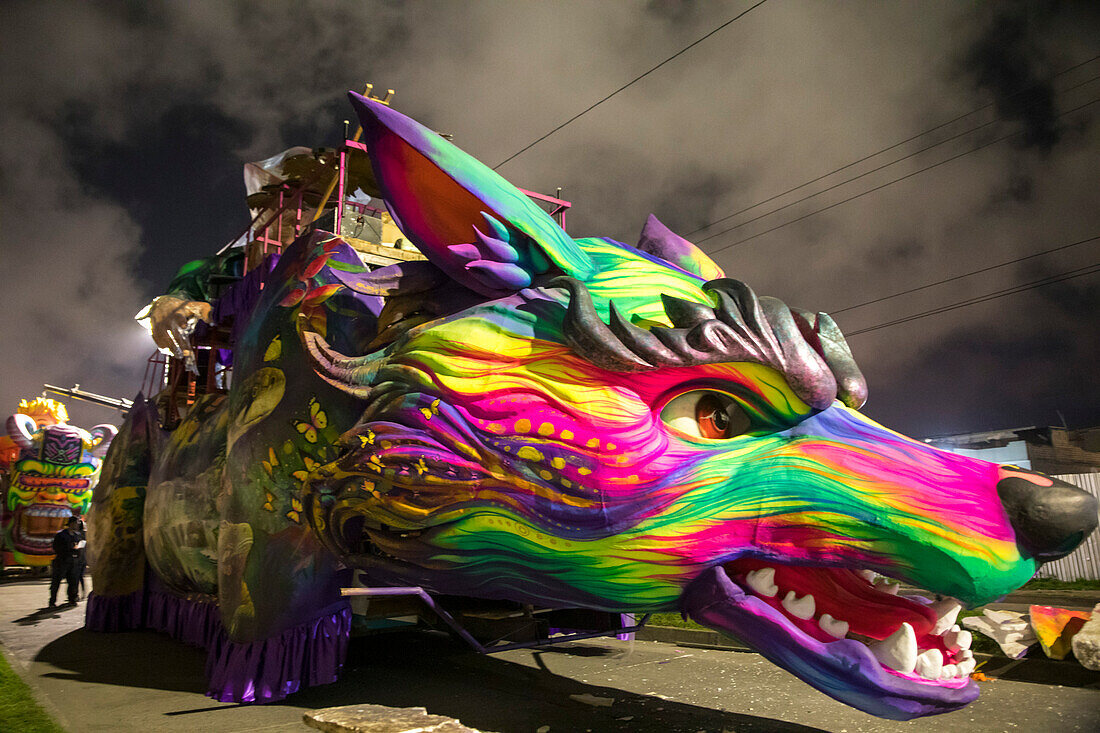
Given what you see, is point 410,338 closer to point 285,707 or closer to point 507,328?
point 507,328

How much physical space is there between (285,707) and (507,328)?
220cm

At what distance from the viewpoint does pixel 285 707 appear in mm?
3428

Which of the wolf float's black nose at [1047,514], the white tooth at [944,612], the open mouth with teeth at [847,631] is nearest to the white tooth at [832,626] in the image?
the open mouth with teeth at [847,631]

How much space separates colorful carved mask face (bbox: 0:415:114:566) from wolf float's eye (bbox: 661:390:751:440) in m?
13.5

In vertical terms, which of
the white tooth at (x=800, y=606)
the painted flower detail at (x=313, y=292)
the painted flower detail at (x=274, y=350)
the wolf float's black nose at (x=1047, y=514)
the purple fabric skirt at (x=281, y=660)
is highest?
the painted flower detail at (x=313, y=292)

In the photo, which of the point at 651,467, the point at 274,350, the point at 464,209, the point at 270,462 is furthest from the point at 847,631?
the point at 274,350

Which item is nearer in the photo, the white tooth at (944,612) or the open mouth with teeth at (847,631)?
the open mouth with teeth at (847,631)

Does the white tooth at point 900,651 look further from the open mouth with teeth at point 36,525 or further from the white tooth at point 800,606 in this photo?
the open mouth with teeth at point 36,525

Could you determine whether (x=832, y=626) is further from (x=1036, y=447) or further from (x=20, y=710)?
(x=1036, y=447)

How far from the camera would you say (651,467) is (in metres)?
2.35

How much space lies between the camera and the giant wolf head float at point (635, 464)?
214cm

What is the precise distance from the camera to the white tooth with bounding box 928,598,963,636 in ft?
7.32

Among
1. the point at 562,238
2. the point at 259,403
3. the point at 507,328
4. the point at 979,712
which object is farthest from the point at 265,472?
the point at 979,712

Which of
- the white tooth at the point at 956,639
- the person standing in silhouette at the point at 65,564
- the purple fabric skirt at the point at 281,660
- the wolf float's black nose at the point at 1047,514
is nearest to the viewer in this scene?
the wolf float's black nose at the point at 1047,514
